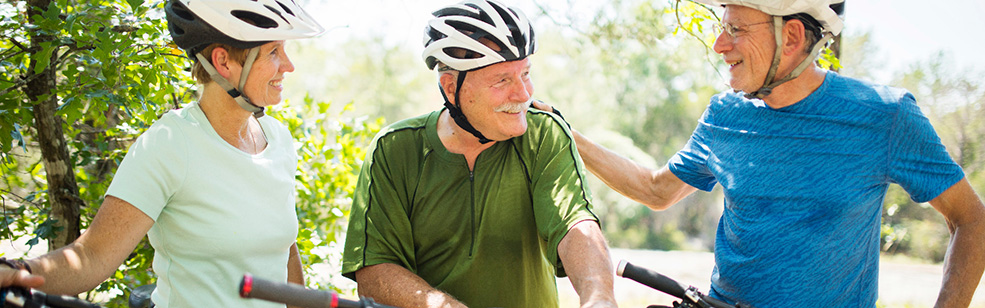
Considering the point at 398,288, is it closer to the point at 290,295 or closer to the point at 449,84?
the point at 449,84

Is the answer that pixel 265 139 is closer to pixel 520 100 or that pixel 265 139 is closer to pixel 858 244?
pixel 520 100

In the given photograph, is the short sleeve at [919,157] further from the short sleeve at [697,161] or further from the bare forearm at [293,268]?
the bare forearm at [293,268]

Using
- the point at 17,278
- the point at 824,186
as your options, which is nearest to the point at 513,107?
the point at 824,186

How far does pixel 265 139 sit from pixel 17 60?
59.8 inches

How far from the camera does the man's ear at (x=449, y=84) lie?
2.93m

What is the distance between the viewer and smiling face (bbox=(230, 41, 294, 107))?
244 centimetres

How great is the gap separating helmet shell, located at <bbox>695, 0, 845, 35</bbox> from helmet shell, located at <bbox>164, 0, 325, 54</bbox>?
1665 millimetres

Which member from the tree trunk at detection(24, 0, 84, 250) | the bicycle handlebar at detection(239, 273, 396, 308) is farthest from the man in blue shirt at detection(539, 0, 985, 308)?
the tree trunk at detection(24, 0, 84, 250)

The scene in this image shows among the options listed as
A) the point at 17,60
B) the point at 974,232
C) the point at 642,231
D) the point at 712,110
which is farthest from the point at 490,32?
the point at 642,231

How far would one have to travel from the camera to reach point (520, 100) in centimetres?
281

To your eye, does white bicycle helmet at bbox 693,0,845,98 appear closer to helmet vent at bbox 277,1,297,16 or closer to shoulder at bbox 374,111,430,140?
shoulder at bbox 374,111,430,140

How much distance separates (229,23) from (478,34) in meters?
0.90

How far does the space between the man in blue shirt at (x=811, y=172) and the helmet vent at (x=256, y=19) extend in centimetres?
169

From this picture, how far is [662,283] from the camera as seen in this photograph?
240 centimetres
